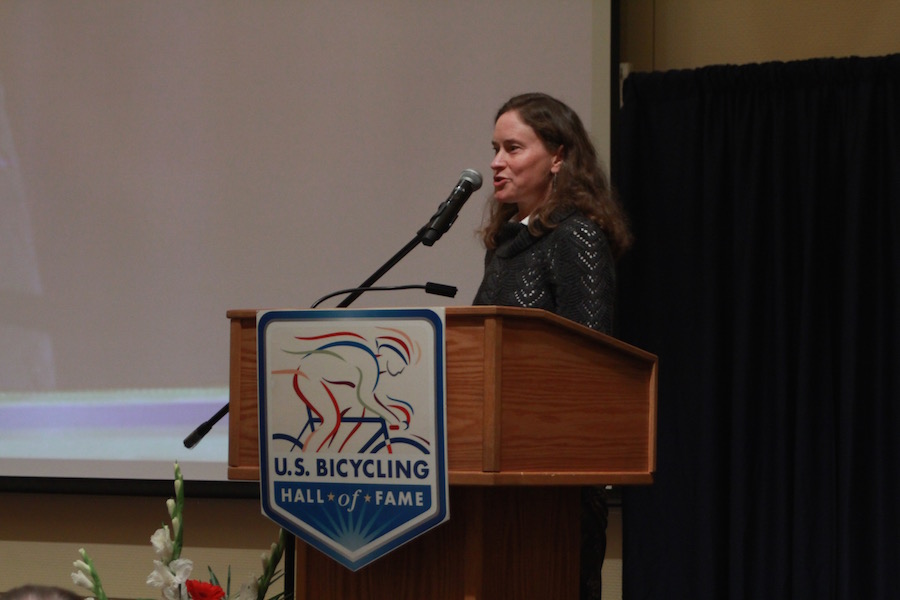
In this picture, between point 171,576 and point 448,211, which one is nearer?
point 171,576

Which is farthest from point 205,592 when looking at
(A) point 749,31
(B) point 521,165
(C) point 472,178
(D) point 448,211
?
(A) point 749,31

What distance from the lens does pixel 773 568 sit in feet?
10.0

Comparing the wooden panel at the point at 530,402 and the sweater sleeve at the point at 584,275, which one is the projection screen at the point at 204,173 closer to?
the sweater sleeve at the point at 584,275

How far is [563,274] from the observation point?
1.98 metres

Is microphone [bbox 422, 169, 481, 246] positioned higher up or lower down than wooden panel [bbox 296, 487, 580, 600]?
higher up

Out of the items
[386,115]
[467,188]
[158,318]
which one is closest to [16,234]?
[158,318]

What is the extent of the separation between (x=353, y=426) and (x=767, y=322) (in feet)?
6.27

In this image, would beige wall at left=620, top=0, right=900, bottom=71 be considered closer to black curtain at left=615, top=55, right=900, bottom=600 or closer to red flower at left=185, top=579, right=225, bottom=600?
black curtain at left=615, top=55, right=900, bottom=600

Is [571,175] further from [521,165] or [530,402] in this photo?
[530,402]

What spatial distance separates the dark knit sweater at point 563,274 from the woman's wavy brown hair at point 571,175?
32 millimetres

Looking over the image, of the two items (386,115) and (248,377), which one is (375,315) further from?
(386,115)

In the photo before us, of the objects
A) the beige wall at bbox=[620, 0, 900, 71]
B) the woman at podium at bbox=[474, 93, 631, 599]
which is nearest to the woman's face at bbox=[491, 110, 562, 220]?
the woman at podium at bbox=[474, 93, 631, 599]

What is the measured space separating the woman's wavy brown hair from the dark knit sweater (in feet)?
0.11

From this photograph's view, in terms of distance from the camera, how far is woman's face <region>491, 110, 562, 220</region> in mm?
2154
